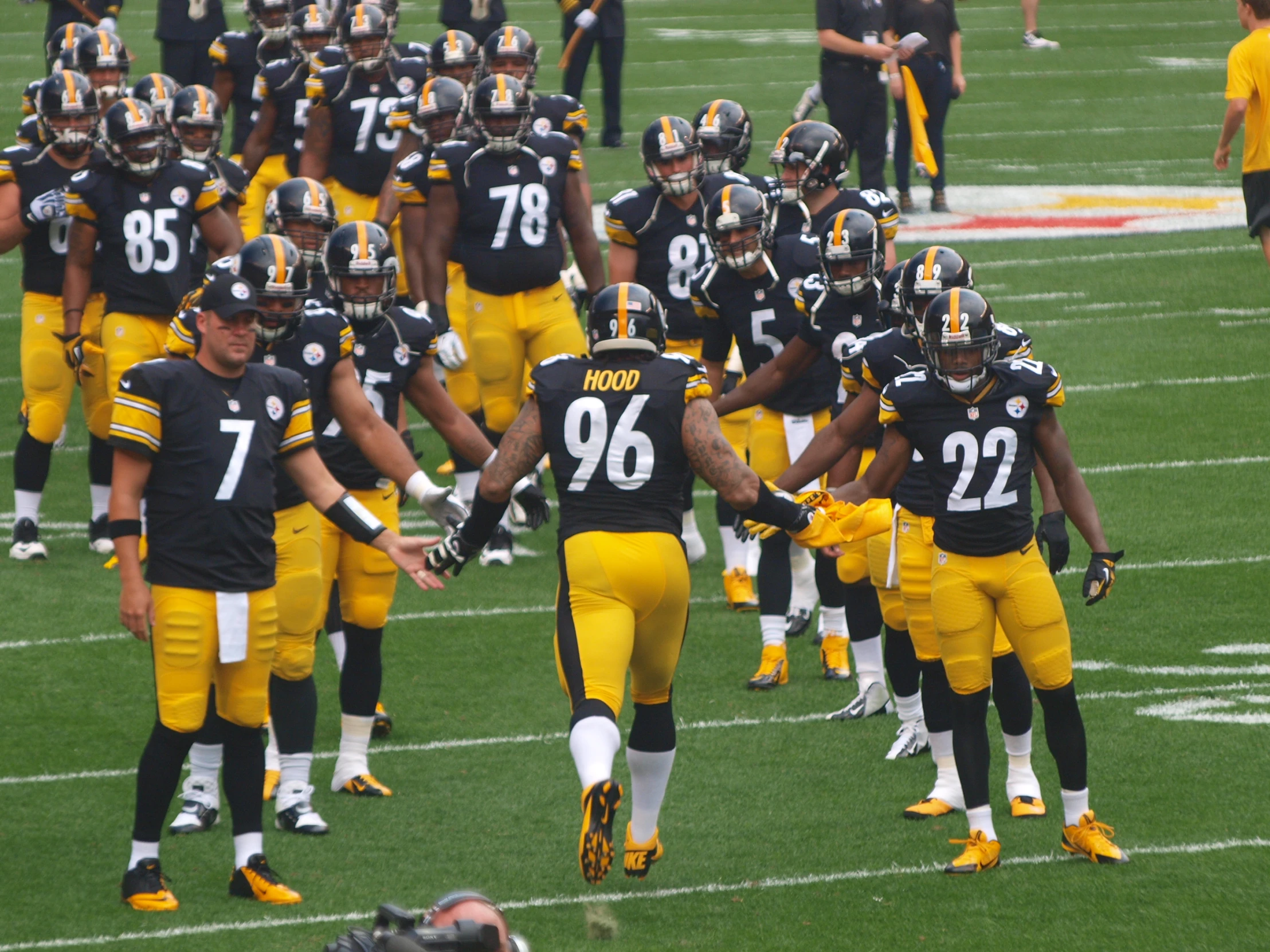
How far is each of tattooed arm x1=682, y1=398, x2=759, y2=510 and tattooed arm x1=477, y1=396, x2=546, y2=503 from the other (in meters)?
0.05

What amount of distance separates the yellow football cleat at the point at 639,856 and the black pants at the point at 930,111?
32.9ft

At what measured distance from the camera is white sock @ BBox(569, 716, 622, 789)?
4.87m

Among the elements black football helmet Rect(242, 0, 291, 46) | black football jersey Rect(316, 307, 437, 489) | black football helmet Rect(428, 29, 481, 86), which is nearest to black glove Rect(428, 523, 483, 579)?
black football jersey Rect(316, 307, 437, 489)

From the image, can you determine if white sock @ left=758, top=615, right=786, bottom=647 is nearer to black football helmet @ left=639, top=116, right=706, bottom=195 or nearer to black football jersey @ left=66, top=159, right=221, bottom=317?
black football helmet @ left=639, top=116, right=706, bottom=195

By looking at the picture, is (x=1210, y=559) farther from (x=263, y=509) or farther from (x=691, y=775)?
(x=263, y=509)

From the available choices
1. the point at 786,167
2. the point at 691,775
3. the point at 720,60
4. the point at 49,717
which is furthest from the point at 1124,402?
the point at 720,60

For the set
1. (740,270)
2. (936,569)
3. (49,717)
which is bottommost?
(49,717)

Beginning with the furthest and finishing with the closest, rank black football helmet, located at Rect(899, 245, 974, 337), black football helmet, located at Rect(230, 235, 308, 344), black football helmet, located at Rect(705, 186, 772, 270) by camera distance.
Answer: black football helmet, located at Rect(705, 186, 772, 270)
black football helmet, located at Rect(899, 245, 974, 337)
black football helmet, located at Rect(230, 235, 308, 344)

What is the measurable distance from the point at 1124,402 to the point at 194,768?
22.9 ft

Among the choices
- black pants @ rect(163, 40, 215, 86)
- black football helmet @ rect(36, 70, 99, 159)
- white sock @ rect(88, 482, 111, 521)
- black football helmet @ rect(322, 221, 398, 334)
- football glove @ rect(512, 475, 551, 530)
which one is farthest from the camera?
black pants @ rect(163, 40, 215, 86)

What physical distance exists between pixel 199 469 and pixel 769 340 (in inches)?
121

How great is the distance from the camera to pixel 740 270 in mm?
7469

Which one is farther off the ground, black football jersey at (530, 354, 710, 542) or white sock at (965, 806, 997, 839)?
black football jersey at (530, 354, 710, 542)

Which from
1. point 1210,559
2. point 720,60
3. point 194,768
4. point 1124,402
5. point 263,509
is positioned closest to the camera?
point 263,509
